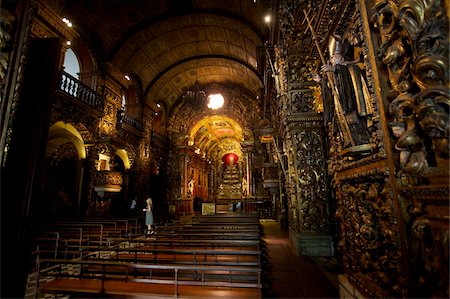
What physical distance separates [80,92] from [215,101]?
31.6 feet

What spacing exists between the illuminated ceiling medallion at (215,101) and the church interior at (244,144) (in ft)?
5.24

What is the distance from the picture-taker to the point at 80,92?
9422 millimetres

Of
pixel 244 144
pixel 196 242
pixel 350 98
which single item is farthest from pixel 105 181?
pixel 244 144

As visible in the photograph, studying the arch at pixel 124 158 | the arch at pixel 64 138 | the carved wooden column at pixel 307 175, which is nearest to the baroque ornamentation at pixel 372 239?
the carved wooden column at pixel 307 175

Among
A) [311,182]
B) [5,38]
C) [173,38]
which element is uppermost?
[173,38]

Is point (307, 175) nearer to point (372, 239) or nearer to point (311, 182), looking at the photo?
point (311, 182)

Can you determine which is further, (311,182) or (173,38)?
(173,38)

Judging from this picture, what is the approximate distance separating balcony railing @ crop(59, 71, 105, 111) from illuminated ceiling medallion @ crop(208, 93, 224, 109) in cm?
800

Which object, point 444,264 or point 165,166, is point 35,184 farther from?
point 165,166

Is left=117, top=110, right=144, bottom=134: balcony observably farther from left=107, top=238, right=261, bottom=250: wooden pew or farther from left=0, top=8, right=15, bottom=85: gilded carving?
left=0, top=8, right=15, bottom=85: gilded carving

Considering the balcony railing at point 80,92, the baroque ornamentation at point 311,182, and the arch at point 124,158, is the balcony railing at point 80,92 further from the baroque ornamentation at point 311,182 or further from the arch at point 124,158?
the baroque ornamentation at point 311,182

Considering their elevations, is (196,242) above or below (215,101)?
below

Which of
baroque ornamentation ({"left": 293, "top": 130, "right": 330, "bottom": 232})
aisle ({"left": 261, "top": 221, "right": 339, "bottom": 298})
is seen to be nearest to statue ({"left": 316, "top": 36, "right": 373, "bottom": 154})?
aisle ({"left": 261, "top": 221, "right": 339, "bottom": 298})

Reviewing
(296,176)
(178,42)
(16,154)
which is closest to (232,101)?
(178,42)
